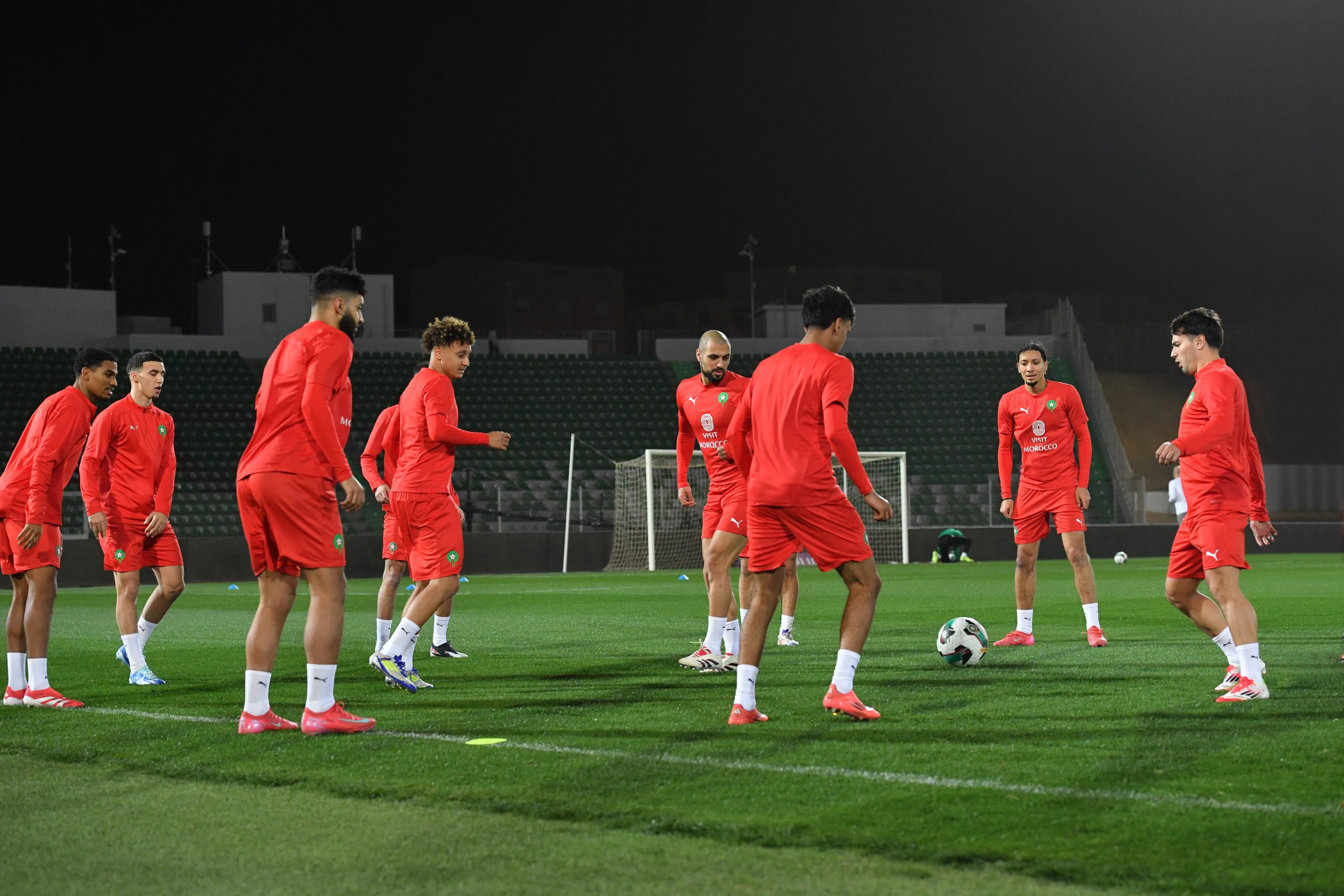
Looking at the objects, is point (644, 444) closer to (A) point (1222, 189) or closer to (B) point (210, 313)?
(B) point (210, 313)

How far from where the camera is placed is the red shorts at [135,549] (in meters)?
7.54

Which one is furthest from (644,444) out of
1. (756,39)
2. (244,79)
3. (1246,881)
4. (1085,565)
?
(1246,881)

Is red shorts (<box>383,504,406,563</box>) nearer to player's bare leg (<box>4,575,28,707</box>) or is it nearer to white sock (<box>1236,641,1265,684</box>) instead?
player's bare leg (<box>4,575,28,707</box>)

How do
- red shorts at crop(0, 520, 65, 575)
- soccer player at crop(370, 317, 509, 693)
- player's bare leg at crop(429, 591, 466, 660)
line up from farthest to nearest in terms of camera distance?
player's bare leg at crop(429, 591, 466, 660) < soccer player at crop(370, 317, 509, 693) < red shorts at crop(0, 520, 65, 575)

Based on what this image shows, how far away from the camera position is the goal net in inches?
1009

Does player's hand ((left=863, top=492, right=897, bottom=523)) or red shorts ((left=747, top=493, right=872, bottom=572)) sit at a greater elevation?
player's hand ((left=863, top=492, right=897, bottom=523))

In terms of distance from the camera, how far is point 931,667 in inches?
287

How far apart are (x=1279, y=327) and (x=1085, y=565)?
129ft

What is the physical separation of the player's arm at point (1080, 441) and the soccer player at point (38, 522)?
6.65m

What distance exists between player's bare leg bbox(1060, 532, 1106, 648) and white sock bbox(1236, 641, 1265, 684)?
2.75m

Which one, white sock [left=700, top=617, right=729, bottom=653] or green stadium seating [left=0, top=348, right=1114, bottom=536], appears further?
green stadium seating [left=0, top=348, right=1114, bottom=536]

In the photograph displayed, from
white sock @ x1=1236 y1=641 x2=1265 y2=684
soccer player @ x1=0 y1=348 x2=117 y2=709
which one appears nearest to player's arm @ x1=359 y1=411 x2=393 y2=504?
soccer player @ x1=0 y1=348 x2=117 y2=709

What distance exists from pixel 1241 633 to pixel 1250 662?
14 cm

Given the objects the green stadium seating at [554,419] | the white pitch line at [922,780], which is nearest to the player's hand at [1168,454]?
the white pitch line at [922,780]
